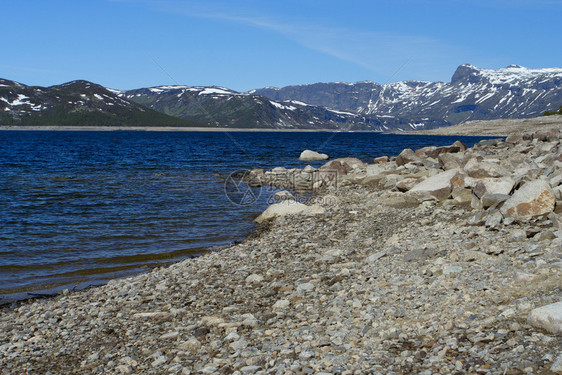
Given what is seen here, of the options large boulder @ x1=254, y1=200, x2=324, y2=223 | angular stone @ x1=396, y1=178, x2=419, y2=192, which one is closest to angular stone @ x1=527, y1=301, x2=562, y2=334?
large boulder @ x1=254, y1=200, x2=324, y2=223

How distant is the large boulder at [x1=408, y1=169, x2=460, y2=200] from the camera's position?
1775 centimetres

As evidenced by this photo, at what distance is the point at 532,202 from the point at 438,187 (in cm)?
589

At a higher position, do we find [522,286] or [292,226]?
[522,286]

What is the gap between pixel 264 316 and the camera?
915cm

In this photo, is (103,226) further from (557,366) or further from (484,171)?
(557,366)

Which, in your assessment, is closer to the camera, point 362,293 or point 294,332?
point 294,332

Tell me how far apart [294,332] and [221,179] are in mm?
30923

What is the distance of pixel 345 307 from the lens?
8922 millimetres

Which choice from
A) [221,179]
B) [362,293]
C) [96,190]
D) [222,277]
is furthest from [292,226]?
[221,179]

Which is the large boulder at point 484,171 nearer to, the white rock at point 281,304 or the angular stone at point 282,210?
the angular stone at point 282,210

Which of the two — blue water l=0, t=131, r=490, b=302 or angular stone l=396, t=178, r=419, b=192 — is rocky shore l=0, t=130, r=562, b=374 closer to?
blue water l=0, t=131, r=490, b=302

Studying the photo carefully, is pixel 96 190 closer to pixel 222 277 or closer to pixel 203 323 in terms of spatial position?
pixel 222 277

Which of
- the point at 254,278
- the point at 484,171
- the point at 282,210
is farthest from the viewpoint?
the point at 282,210

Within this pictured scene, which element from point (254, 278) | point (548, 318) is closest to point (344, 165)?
point (254, 278)
